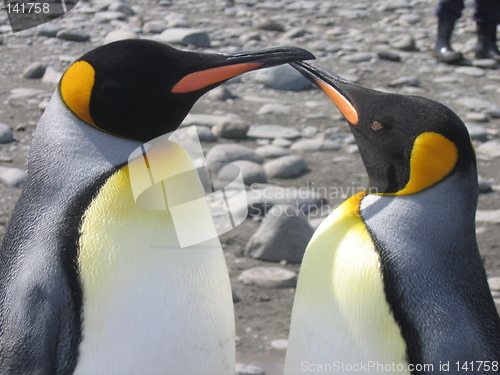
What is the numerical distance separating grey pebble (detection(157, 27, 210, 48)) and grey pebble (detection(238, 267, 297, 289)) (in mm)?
4126

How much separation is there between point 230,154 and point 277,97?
169cm

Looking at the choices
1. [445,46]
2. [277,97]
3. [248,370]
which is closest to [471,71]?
[445,46]

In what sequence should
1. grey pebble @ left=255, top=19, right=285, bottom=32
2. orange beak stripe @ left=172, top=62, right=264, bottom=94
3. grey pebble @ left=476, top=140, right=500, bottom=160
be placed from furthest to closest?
grey pebble @ left=255, top=19, right=285, bottom=32
grey pebble @ left=476, top=140, right=500, bottom=160
orange beak stripe @ left=172, top=62, right=264, bottom=94

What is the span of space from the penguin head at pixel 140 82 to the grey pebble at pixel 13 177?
2.18 metres

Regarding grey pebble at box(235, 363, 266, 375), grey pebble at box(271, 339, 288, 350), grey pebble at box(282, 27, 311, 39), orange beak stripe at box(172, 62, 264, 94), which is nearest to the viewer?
orange beak stripe at box(172, 62, 264, 94)

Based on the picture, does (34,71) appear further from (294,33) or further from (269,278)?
(269,278)

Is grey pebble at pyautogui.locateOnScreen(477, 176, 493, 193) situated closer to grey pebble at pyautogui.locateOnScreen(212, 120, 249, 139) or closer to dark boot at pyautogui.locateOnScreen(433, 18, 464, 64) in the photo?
grey pebble at pyautogui.locateOnScreen(212, 120, 249, 139)

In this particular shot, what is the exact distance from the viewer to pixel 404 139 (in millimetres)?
2064

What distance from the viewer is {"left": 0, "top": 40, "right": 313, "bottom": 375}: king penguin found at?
2.01 meters

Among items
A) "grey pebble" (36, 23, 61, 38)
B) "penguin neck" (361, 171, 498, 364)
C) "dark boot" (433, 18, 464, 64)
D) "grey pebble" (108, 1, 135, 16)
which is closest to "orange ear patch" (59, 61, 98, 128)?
"penguin neck" (361, 171, 498, 364)

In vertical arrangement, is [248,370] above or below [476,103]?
above

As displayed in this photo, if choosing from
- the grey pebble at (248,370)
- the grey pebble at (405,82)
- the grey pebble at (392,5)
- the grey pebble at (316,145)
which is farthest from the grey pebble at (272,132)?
the grey pebble at (392,5)

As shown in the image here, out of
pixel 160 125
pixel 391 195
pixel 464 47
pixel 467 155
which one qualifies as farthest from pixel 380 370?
pixel 464 47

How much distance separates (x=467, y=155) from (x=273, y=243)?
1.73 meters
